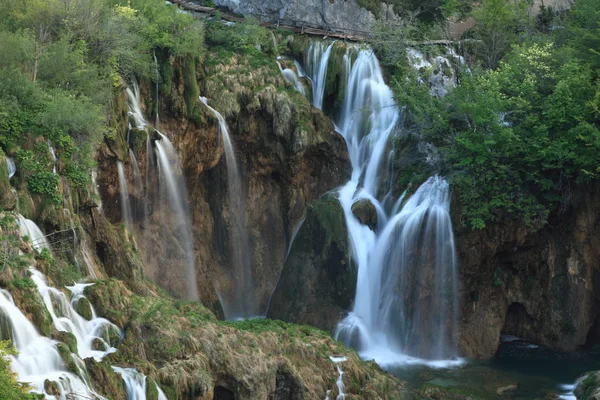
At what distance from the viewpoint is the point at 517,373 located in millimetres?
27172

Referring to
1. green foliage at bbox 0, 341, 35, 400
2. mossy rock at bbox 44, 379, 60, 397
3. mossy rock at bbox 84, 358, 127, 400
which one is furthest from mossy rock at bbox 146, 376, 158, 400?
green foliage at bbox 0, 341, 35, 400

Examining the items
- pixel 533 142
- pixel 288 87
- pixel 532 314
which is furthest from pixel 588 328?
pixel 288 87

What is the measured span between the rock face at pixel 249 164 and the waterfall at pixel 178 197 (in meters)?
0.39

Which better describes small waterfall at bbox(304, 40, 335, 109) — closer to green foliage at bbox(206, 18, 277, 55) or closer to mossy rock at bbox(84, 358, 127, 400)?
green foliage at bbox(206, 18, 277, 55)

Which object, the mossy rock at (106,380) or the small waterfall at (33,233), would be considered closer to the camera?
the mossy rock at (106,380)

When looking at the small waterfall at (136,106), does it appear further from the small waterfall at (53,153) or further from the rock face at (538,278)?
→ the rock face at (538,278)

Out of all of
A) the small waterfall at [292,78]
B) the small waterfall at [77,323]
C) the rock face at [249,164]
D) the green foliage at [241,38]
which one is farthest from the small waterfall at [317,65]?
the small waterfall at [77,323]

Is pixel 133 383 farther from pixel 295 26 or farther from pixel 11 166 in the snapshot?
pixel 295 26

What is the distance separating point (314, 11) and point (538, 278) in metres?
17.9

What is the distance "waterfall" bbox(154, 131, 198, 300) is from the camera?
2819 centimetres

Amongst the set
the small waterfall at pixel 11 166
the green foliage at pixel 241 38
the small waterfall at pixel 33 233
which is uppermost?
the green foliage at pixel 241 38

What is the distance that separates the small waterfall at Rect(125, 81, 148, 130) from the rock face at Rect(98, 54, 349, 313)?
45.7 inches

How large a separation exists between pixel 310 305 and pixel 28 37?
13.7m

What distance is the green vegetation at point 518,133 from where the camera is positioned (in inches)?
1122
